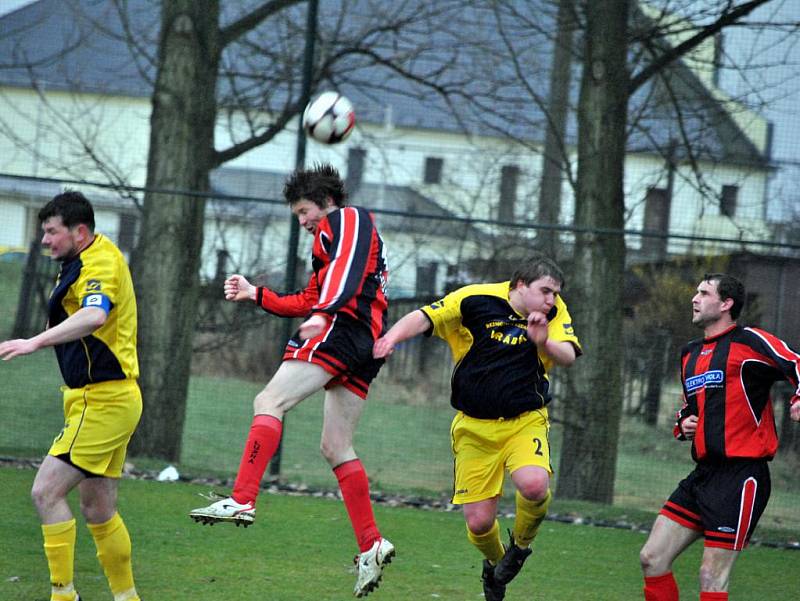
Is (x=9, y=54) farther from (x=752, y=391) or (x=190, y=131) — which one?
(x=752, y=391)

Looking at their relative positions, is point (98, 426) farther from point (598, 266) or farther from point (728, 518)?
point (598, 266)

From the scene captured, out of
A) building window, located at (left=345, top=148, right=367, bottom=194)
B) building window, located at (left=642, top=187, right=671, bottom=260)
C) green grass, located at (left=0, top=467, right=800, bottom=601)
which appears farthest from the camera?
building window, located at (left=345, top=148, right=367, bottom=194)

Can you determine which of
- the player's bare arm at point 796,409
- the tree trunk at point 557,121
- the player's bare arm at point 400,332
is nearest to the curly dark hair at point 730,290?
the player's bare arm at point 796,409

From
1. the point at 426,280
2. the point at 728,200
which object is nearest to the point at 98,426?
the point at 426,280

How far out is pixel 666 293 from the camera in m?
10.1

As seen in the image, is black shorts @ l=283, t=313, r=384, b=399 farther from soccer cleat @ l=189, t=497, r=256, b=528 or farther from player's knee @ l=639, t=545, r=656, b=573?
player's knee @ l=639, t=545, r=656, b=573

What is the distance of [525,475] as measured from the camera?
5.55m

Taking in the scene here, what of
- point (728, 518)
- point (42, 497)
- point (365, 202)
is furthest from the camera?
point (365, 202)

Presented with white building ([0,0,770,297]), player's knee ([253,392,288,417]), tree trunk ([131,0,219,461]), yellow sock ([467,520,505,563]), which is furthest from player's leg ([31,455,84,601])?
white building ([0,0,770,297])

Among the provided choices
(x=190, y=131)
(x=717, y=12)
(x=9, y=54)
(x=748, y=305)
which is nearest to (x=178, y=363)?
(x=190, y=131)

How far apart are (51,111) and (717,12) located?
272 inches

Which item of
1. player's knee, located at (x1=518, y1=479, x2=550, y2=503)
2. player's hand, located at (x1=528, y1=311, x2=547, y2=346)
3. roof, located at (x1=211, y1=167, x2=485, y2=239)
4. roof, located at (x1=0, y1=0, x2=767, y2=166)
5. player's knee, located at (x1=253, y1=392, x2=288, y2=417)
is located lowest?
player's knee, located at (x1=518, y1=479, x2=550, y2=503)

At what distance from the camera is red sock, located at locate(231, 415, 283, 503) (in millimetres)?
4871

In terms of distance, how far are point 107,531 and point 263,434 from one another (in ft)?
2.86
